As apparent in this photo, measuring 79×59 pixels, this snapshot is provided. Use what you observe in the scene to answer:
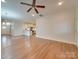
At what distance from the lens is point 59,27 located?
7.84m

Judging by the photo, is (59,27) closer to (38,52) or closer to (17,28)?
(38,52)

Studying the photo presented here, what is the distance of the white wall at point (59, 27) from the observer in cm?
649

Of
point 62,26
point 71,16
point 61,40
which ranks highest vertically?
point 71,16

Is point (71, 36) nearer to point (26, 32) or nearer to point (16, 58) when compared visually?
point (16, 58)

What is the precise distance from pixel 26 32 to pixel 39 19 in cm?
500

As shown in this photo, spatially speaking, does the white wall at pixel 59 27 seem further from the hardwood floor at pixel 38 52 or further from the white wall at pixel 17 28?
the white wall at pixel 17 28

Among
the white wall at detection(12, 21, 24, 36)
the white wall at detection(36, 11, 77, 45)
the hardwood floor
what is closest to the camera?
the hardwood floor

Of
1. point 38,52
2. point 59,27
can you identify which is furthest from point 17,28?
point 38,52

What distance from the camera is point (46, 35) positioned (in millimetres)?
9875

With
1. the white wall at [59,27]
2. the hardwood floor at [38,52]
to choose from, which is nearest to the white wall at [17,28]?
the white wall at [59,27]

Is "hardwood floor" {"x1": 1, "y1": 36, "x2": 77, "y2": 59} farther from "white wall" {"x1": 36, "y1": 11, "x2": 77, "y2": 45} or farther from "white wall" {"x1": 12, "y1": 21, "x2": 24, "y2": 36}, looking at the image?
"white wall" {"x1": 12, "y1": 21, "x2": 24, "y2": 36}

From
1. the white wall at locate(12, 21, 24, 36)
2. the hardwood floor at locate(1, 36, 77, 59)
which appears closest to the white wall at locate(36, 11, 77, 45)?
the hardwood floor at locate(1, 36, 77, 59)

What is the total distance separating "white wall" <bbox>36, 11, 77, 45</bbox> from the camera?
6.49 m

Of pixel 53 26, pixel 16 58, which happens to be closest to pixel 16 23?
pixel 53 26
